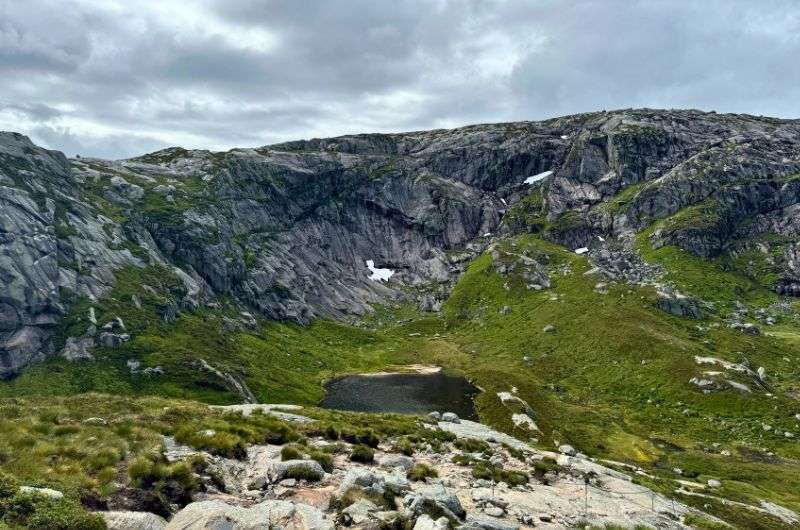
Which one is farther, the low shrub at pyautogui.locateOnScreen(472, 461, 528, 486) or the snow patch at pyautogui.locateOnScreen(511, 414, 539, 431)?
the snow patch at pyautogui.locateOnScreen(511, 414, 539, 431)

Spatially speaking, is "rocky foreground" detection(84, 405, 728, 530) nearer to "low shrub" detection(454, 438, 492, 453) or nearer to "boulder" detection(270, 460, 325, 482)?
"boulder" detection(270, 460, 325, 482)

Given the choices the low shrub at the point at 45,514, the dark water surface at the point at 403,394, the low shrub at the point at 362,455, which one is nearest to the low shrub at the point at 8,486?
the low shrub at the point at 45,514

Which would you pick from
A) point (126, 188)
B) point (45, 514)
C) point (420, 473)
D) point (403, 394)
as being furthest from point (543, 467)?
point (126, 188)

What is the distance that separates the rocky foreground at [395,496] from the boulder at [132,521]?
31mm

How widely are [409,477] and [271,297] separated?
579ft

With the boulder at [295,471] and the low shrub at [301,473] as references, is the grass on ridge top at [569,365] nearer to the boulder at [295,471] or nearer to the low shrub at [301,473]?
the boulder at [295,471]

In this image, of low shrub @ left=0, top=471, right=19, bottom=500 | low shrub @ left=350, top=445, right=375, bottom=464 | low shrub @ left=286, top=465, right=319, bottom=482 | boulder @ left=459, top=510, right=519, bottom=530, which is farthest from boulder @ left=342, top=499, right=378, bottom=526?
low shrub @ left=0, top=471, right=19, bottom=500

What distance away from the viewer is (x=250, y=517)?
16531mm

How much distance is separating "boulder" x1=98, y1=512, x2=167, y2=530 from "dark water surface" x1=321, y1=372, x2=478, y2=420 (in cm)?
8597

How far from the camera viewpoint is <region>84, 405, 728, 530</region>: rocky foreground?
17.1m

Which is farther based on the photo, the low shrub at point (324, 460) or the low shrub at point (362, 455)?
the low shrub at point (362, 455)

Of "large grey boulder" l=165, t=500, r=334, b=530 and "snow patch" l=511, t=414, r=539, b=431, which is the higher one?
"large grey boulder" l=165, t=500, r=334, b=530

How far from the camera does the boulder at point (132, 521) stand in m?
15.1

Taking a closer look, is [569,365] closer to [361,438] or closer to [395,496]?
[361,438]
